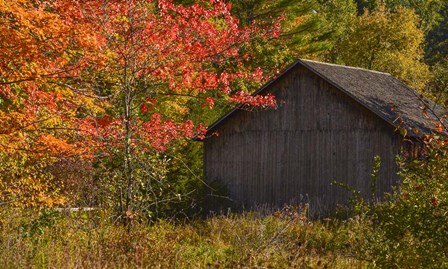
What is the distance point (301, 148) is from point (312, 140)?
21.8 inches

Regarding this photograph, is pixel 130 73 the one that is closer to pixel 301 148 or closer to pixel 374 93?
pixel 301 148

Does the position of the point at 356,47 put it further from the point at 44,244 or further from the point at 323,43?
the point at 44,244

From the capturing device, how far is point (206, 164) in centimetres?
3039

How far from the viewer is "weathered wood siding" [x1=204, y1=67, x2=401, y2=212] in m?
26.0

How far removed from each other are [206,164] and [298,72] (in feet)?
18.7

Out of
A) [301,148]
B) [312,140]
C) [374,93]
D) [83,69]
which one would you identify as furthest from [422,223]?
[374,93]

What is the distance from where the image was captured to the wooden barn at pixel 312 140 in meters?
Result: 25.8

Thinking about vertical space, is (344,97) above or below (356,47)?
below

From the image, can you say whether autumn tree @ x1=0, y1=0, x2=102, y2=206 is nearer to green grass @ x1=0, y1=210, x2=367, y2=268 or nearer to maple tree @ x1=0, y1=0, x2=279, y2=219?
maple tree @ x1=0, y1=0, x2=279, y2=219

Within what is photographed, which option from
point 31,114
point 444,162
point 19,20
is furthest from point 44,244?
point 444,162

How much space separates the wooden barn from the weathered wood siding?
1.4 inches

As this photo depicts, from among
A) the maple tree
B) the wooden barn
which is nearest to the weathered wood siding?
the wooden barn

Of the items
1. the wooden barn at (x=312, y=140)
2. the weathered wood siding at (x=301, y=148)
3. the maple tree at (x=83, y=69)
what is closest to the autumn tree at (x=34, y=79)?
the maple tree at (x=83, y=69)

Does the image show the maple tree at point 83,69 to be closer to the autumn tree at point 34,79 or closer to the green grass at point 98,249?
the autumn tree at point 34,79
